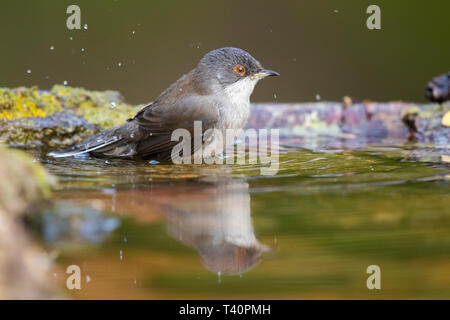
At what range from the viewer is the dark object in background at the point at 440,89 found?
5.20m

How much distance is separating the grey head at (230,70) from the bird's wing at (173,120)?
0.77 feet

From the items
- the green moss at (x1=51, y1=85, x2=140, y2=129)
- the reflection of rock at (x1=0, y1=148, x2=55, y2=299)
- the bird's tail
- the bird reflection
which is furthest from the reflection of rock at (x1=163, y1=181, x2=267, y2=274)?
the green moss at (x1=51, y1=85, x2=140, y2=129)

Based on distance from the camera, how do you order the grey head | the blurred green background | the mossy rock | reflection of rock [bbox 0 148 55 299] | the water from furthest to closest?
the blurred green background < the grey head < the mossy rock < the water < reflection of rock [bbox 0 148 55 299]

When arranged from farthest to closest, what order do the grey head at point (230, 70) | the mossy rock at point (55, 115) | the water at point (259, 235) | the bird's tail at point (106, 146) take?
1. the grey head at point (230, 70)
2. the mossy rock at point (55, 115)
3. the bird's tail at point (106, 146)
4. the water at point (259, 235)

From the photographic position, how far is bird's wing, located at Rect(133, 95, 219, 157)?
14.1ft

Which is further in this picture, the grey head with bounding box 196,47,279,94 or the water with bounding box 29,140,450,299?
the grey head with bounding box 196,47,279,94

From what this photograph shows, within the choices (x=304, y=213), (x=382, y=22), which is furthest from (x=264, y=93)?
(x=304, y=213)

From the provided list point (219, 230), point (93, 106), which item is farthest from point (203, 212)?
point (93, 106)

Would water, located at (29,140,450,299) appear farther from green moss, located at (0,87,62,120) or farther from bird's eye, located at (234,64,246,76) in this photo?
bird's eye, located at (234,64,246,76)

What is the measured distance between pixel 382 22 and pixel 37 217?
30.9 feet

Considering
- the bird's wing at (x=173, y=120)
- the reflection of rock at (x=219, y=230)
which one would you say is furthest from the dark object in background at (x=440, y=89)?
the reflection of rock at (x=219, y=230)

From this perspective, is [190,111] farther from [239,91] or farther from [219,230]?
[219,230]

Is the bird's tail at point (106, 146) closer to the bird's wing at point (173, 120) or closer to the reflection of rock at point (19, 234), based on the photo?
the bird's wing at point (173, 120)
